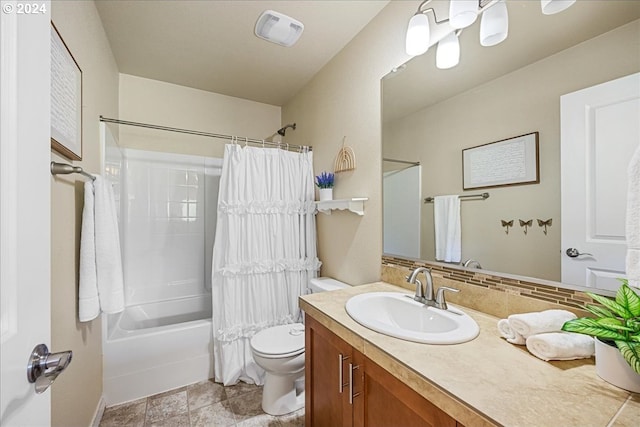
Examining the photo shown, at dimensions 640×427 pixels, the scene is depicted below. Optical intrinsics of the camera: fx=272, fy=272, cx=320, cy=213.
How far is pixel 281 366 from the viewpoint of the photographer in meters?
1.61

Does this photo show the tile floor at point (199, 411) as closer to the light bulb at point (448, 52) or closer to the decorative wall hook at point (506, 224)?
the decorative wall hook at point (506, 224)

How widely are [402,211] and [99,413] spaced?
2.16m

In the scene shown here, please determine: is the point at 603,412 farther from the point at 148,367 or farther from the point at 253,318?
the point at 148,367

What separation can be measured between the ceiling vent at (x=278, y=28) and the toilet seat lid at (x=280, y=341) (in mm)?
2050

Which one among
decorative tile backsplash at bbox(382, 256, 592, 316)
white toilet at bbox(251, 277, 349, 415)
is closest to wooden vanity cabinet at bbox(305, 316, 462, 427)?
white toilet at bbox(251, 277, 349, 415)

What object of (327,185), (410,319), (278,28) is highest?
(278,28)

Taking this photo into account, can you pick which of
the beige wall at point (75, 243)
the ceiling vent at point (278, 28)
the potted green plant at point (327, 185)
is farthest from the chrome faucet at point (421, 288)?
the ceiling vent at point (278, 28)

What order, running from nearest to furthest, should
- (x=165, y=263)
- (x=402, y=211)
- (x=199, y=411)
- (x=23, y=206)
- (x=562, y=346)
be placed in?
(x=23, y=206) → (x=562, y=346) → (x=402, y=211) → (x=199, y=411) → (x=165, y=263)

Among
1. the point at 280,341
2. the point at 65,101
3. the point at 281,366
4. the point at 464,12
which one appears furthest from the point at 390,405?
the point at 65,101

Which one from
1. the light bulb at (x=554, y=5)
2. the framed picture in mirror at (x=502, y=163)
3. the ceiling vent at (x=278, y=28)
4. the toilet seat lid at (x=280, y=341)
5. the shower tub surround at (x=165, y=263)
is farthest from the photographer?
the shower tub surround at (x=165, y=263)

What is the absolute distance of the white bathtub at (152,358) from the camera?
1.78m

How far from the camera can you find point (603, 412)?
58cm

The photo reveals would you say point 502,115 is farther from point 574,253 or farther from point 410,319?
point 410,319

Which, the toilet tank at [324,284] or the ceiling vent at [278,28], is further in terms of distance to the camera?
the toilet tank at [324,284]
